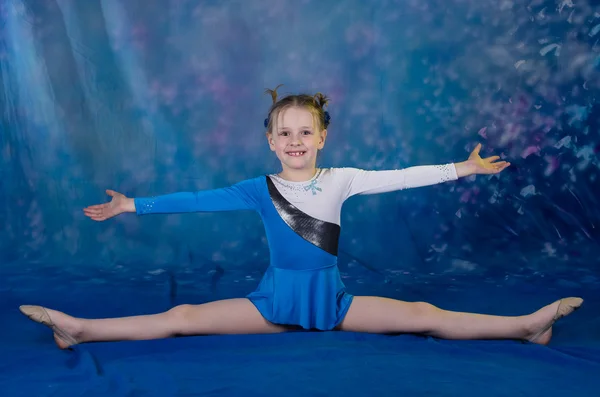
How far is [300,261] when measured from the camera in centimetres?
288

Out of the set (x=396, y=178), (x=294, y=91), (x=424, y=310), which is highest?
(x=294, y=91)

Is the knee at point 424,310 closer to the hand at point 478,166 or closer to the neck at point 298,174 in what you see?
the hand at point 478,166

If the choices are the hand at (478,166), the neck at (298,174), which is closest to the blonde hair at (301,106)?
the neck at (298,174)

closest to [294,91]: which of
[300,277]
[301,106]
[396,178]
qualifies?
[301,106]

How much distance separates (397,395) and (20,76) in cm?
295

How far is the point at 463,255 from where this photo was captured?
4.21 meters

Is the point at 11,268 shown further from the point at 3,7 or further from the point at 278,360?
the point at 278,360

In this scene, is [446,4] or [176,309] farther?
[446,4]

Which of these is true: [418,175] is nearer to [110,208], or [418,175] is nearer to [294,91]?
[110,208]

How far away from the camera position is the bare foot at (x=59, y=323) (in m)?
2.69

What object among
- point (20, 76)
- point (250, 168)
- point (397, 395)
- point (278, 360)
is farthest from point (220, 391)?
point (20, 76)

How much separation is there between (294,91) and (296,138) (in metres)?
1.38

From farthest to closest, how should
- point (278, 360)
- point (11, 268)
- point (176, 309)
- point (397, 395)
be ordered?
point (11, 268), point (176, 309), point (278, 360), point (397, 395)

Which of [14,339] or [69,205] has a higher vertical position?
[69,205]
